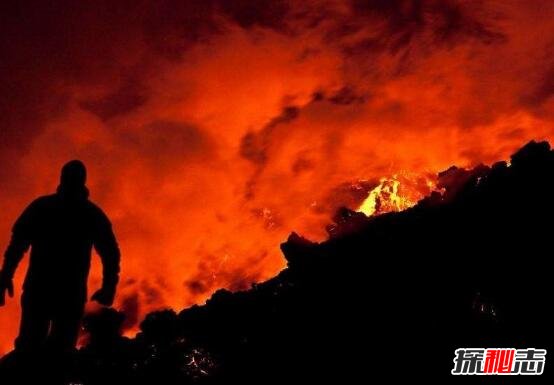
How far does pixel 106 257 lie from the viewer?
7.44 metres

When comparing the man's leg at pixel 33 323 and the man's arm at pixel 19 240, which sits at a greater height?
the man's arm at pixel 19 240

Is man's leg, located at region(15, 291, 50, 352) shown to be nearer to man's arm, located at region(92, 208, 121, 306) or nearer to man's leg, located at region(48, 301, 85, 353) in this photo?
man's leg, located at region(48, 301, 85, 353)

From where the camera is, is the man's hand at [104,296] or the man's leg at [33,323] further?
the man's hand at [104,296]

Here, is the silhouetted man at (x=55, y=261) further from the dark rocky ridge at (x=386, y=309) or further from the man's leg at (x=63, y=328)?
the dark rocky ridge at (x=386, y=309)

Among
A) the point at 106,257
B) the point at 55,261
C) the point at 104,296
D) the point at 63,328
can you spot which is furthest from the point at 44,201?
the point at 63,328

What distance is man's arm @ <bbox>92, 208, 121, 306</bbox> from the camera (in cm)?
739

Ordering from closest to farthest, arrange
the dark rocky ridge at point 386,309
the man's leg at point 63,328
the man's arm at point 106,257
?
the man's leg at point 63,328 → the man's arm at point 106,257 → the dark rocky ridge at point 386,309

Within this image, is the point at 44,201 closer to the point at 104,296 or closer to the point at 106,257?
the point at 106,257

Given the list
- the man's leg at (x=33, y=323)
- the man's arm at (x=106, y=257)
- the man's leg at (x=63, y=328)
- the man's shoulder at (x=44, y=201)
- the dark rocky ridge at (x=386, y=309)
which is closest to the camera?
the man's leg at (x=33, y=323)

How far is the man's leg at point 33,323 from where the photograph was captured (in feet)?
22.2

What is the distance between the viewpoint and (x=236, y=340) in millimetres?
13297

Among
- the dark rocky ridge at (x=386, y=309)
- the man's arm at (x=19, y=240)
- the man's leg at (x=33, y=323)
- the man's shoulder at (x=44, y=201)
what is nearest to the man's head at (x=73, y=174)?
the man's shoulder at (x=44, y=201)

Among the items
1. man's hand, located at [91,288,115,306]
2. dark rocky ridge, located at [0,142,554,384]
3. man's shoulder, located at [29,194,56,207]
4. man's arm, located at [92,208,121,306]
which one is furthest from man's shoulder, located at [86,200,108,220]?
dark rocky ridge, located at [0,142,554,384]

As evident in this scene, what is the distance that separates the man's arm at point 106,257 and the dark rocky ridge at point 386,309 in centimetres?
111
